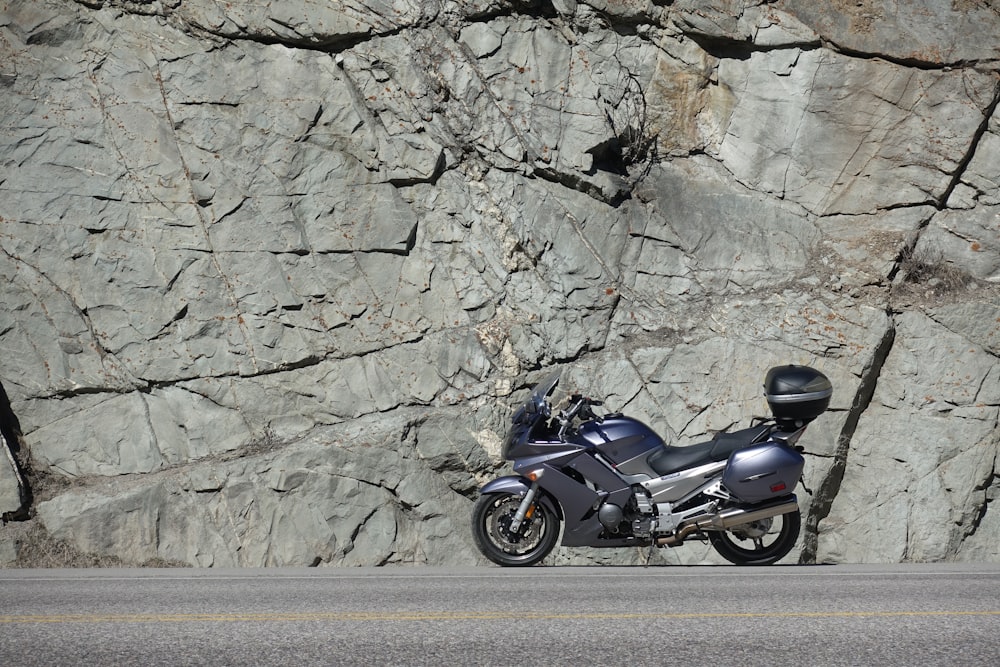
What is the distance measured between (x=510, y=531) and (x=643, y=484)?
131 centimetres

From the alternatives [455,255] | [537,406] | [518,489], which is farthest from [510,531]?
[455,255]

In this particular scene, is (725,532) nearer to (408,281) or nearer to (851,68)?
(408,281)

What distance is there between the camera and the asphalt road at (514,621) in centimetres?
346

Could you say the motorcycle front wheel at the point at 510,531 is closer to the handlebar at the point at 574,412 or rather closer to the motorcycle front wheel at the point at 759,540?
the handlebar at the point at 574,412

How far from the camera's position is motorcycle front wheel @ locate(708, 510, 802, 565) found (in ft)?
26.1

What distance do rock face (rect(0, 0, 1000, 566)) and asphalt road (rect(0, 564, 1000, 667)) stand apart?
5068 millimetres

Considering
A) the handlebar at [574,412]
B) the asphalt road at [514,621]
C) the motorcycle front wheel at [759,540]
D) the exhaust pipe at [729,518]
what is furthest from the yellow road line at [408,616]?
the handlebar at [574,412]

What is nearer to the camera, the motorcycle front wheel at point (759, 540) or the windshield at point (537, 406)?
the motorcycle front wheel at point (759, 540)

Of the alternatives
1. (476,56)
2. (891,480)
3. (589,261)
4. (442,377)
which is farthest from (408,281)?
(891,480)

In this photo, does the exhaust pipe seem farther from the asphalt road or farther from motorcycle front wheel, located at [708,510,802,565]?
the asphalt road

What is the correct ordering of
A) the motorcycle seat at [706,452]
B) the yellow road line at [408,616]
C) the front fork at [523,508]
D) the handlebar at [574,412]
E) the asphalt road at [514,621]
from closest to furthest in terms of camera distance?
the asphalt road at [514,621]
the yellow road line at [408,616]
the motorcycle seat at [706,452]
the front fork at [523,508]
the handlebar at [574,412]

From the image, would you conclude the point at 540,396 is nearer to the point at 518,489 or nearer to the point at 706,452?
the point at 518,489

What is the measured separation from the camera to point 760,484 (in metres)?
7.74

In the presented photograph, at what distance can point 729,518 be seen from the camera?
7754 mm
